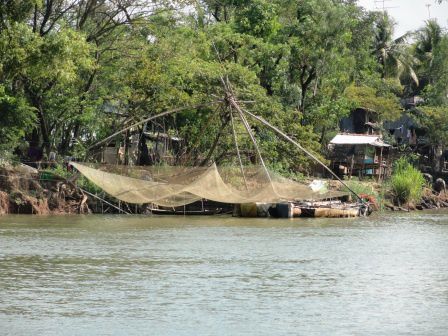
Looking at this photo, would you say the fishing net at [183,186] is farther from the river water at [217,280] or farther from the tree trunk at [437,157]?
the tree trunk at [437,157]

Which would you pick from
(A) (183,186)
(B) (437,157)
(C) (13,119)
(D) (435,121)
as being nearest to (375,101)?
(D) (435,121)

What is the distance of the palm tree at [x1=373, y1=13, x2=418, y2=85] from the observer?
50.5 metres

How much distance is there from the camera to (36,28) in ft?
87.8

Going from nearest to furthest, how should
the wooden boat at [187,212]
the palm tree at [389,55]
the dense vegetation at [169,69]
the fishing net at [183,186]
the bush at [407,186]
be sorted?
the fishing net at [183,186] < the dense vegetation at [169,69] < the wooden boat at [187,212] < the bush at [407,186] < the palm tree at [389,55]

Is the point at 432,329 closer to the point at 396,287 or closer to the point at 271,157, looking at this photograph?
the point at 396,287

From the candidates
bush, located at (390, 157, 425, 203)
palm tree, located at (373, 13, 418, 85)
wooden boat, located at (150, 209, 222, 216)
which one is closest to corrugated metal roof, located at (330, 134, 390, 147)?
bush, located at (390, 157, 425, 203)

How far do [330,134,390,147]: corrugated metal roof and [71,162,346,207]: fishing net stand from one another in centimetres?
1815

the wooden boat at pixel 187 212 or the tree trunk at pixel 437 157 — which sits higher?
the tree trunk at pixel 437 157

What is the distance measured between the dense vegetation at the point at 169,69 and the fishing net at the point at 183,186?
305 cm

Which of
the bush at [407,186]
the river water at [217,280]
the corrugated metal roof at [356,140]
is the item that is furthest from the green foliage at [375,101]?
the river water at [217,280]

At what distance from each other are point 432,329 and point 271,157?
18.7 meters

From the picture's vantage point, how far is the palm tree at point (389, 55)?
5053 centimetres

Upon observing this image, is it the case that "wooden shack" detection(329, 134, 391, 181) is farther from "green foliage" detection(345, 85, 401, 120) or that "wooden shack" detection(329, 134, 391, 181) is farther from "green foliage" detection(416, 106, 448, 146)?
"green foliage" detection(416, 106, 448, 146)

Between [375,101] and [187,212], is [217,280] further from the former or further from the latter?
[375,101]
